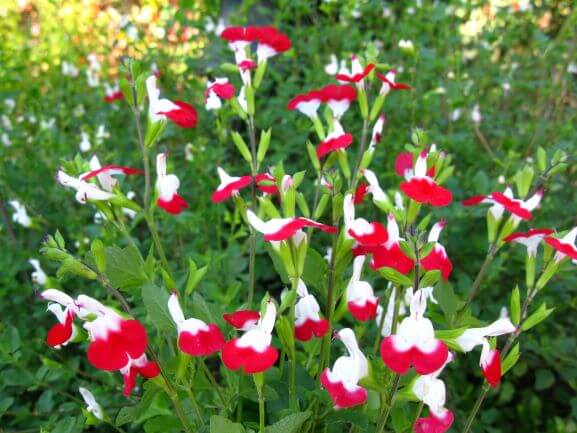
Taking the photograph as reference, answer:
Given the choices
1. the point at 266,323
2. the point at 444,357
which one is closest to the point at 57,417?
the point at 266,323

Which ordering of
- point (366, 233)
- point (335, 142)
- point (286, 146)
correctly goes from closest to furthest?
point (366, 233)
point (335, 142)
point (286, 146)

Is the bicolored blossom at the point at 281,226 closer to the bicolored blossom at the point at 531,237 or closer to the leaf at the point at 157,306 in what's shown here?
the leaf at the point at 157,306

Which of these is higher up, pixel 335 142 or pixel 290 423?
pixel 335 142

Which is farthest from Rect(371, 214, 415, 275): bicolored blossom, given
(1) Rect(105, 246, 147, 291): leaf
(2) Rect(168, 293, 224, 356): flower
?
(1) Rect(105, 246, 147, 291): leaf

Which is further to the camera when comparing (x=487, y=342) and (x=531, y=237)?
(x=531, y=237)

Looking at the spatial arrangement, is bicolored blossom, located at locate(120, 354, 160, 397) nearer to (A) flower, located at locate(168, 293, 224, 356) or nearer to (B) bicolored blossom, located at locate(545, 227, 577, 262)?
(A) flower, located at locate(168, 293, 224, 356)

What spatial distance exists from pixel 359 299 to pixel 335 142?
0.25 m

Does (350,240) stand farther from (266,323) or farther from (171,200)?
(171,200)

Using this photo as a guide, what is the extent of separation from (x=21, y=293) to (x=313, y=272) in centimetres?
128

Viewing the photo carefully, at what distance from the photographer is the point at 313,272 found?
929 millimetres

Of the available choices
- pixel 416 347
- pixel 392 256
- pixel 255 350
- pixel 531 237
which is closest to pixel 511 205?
pixel 531 237

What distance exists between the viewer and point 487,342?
758mm

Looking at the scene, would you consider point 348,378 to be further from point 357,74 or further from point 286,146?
point 286,146

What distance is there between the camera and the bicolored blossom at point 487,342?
0.75 m
